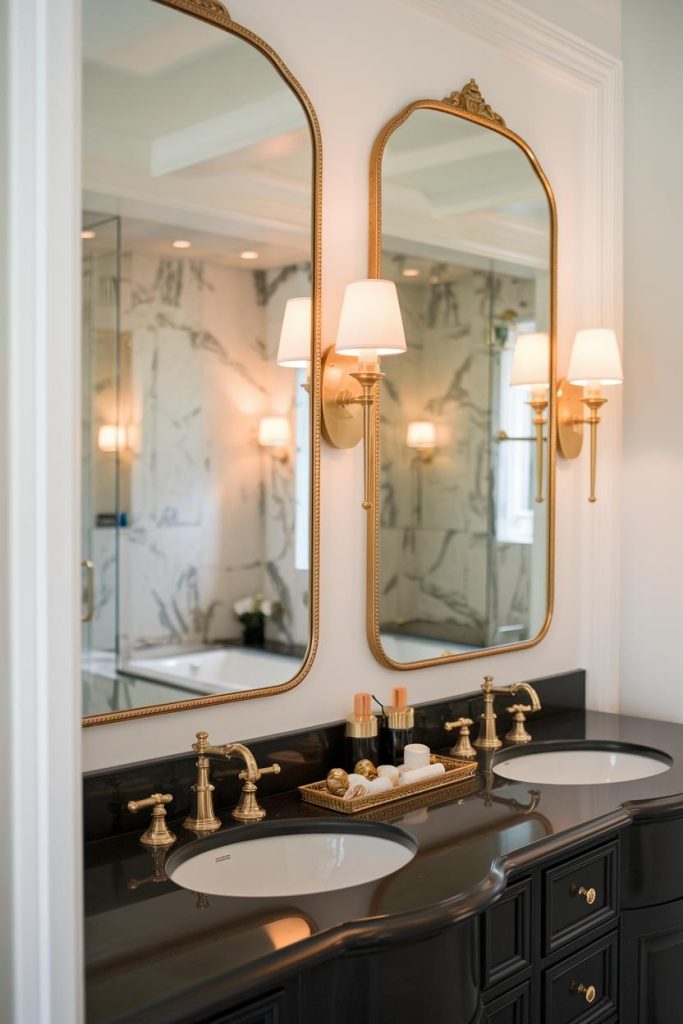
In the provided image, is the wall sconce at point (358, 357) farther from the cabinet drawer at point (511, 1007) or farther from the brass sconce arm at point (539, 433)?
the cabinet drawer at point (511, 1007)

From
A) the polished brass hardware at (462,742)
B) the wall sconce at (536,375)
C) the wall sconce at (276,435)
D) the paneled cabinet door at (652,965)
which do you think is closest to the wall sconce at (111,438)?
the wall sconce at (276,435)

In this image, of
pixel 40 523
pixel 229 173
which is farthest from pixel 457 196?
pixel 40 523

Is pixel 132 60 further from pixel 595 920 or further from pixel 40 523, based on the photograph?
pixel 595 920

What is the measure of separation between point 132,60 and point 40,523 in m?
1.05

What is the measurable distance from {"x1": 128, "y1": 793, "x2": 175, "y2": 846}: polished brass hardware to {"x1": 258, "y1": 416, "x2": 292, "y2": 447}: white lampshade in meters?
0.69

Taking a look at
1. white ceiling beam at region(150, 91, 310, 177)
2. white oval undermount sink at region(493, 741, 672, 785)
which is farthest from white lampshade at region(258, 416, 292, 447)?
white oval undermount sink at region(493, 741, 672, 785)

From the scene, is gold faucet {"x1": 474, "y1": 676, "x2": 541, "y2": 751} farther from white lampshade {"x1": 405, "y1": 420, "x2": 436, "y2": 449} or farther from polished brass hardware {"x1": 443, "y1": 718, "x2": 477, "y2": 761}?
white lampshade {"x1": 405, "y1": 420, "x2": 436, "y2": 449}

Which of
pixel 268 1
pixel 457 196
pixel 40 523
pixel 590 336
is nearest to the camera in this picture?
pixel 40 523

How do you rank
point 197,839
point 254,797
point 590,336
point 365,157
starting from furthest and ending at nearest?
point 590,336
point 365,157
point 254,797
point 197,839

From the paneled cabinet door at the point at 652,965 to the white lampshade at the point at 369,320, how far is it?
118 centimetres

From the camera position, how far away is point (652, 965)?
2.06 meters

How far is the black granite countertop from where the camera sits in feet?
4.11

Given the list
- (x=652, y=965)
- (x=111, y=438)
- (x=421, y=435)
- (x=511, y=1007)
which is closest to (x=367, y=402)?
(x=421, y=435)

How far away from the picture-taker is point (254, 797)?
6.06 feet
